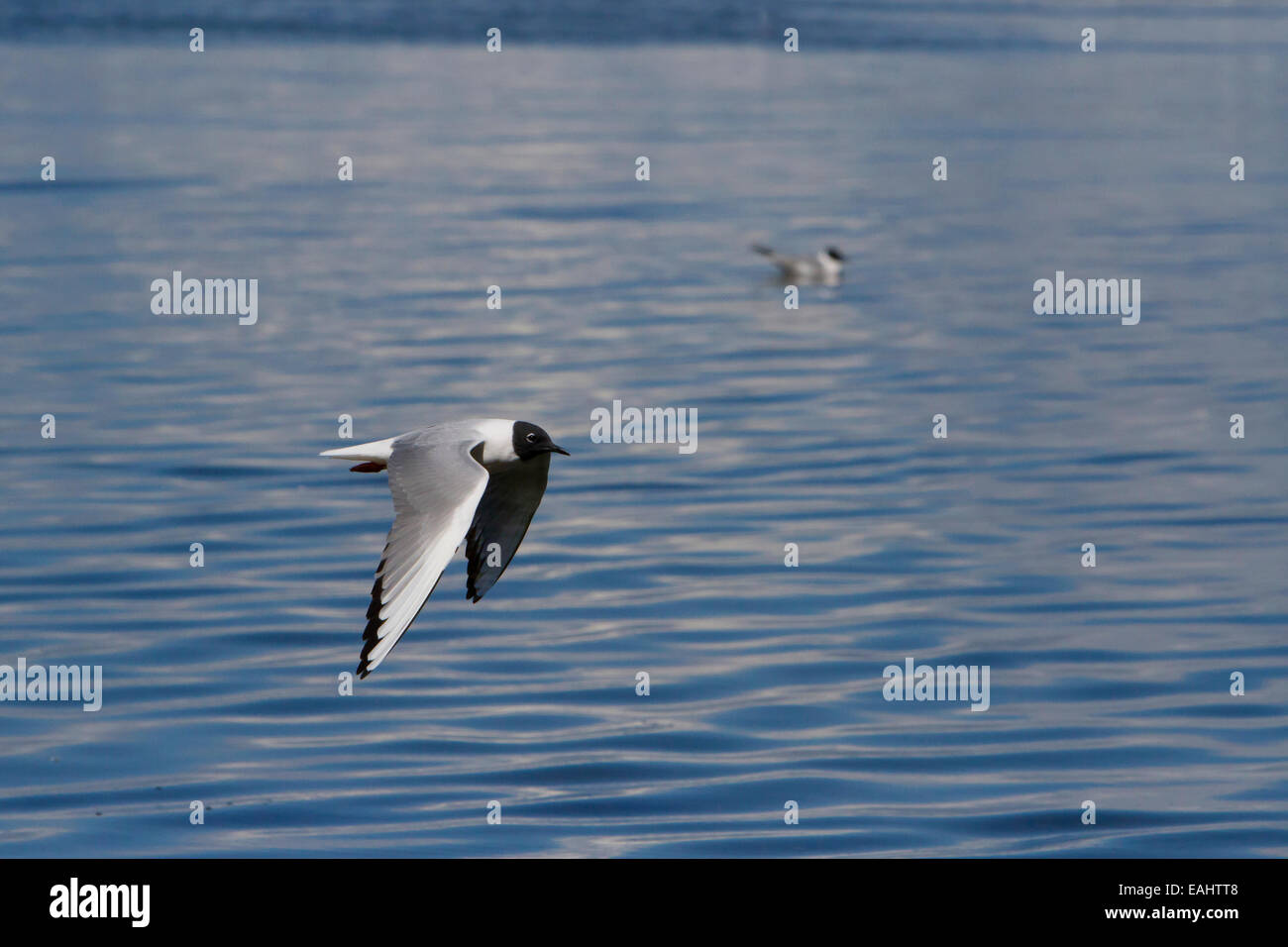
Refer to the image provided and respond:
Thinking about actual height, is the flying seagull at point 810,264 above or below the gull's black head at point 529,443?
above

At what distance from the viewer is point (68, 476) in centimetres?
1636

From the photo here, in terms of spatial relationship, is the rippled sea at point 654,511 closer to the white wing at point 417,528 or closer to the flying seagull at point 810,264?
the flying seagull at point 810,264

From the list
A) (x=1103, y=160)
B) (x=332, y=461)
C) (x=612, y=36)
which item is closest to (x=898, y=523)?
(x=332, y=461)

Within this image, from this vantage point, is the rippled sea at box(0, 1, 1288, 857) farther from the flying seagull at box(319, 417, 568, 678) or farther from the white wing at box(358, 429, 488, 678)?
the white wing at box(358, 429, 488, 678)

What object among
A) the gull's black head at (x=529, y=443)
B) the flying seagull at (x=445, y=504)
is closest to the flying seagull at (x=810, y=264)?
the flying seagull at (x=445, y=504)

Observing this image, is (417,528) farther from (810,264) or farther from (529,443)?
(810,264)

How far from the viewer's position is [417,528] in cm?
916

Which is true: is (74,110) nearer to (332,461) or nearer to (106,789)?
(332,461)

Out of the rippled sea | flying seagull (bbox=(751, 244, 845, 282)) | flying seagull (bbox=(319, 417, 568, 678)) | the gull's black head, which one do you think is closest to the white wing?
flying seagull (bbox=(319, 417, 568, 678))

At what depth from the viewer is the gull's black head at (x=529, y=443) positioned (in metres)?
10.3

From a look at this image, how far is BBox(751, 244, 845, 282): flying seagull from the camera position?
26.3 m

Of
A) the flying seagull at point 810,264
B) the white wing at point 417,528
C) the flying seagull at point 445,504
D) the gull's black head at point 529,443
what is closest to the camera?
the white wing at point 417,528

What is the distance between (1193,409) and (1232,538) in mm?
4459

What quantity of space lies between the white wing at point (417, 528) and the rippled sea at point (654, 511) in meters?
1.42
